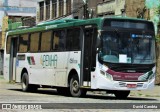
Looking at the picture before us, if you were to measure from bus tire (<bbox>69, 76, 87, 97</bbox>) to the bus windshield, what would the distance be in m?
2.01

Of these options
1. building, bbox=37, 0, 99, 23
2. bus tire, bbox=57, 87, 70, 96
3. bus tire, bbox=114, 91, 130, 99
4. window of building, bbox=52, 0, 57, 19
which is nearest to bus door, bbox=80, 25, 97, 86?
bus tire, bbox=114, 91, 130, 99

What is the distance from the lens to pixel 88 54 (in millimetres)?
19734

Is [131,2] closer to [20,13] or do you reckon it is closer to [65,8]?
[65,8]

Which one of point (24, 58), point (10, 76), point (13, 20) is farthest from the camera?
point (13, 20)

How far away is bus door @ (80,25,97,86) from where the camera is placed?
19406 millimetres

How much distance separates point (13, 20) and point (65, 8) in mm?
19812

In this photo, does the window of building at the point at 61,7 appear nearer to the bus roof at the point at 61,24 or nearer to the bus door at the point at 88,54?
the bus roof at the point at 61,24

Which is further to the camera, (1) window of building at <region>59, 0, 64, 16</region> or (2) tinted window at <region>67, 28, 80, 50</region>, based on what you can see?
(1) window of building at <region>59, 0, 64, 16</region>

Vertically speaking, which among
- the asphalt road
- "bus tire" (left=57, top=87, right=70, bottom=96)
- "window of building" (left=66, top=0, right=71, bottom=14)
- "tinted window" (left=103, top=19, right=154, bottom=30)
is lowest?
"bus tire" (left=57, top=87, right=70, bottom=96)

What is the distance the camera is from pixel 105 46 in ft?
62.4

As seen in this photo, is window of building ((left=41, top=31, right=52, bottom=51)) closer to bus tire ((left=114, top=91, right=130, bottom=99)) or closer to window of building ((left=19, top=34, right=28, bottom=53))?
window of building ((left=19, top=34, right=28, bottom=53))

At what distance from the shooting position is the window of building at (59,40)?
21.7m

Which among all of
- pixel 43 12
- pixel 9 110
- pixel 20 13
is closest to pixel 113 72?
pixel 9 110

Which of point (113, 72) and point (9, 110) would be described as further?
point (113, 72)
